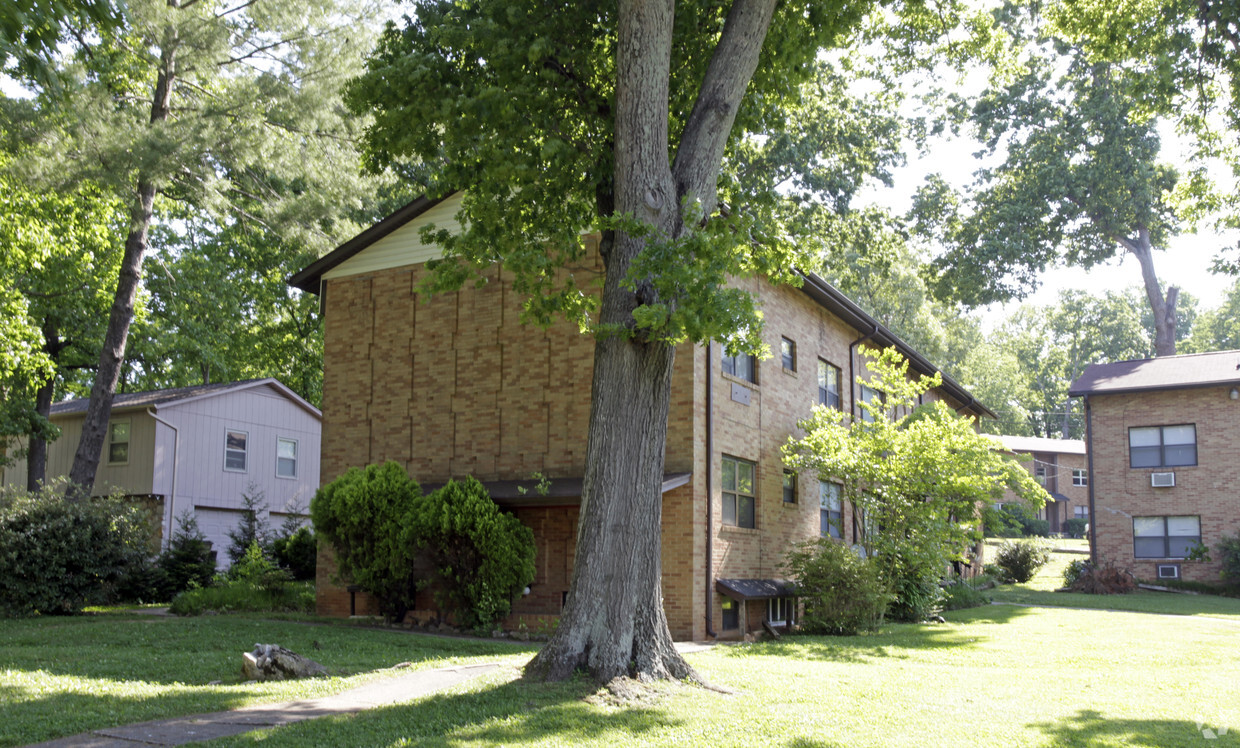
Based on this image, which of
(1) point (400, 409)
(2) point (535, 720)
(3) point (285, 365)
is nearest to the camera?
(2) point (535, 720)

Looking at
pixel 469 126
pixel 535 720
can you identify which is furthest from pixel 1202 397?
pixel 535 720

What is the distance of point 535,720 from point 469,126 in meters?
6.94

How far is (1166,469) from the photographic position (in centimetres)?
3012

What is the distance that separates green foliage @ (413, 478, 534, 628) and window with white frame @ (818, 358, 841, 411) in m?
8.57

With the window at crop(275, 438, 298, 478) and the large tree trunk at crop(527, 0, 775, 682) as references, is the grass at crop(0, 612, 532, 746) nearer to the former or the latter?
the large tree trunk at crop(527, 0, 775, 682)

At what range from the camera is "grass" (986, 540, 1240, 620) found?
22234 mm

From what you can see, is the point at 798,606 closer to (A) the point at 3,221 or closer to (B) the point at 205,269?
(A) the point at 3,221

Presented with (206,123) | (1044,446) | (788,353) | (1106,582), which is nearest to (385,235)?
(206,123)

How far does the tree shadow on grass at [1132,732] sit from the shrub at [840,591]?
7.60 m

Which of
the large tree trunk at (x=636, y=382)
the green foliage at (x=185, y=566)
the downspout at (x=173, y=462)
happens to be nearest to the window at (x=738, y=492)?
the large tree trunk at (x=636, y=382)

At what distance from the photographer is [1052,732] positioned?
25.4 feet

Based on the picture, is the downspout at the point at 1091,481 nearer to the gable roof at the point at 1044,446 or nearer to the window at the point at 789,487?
the window at the point at 789,487

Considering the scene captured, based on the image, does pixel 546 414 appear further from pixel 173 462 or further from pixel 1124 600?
pixel 1124 600

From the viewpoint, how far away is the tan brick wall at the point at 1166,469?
29078 millimetres
